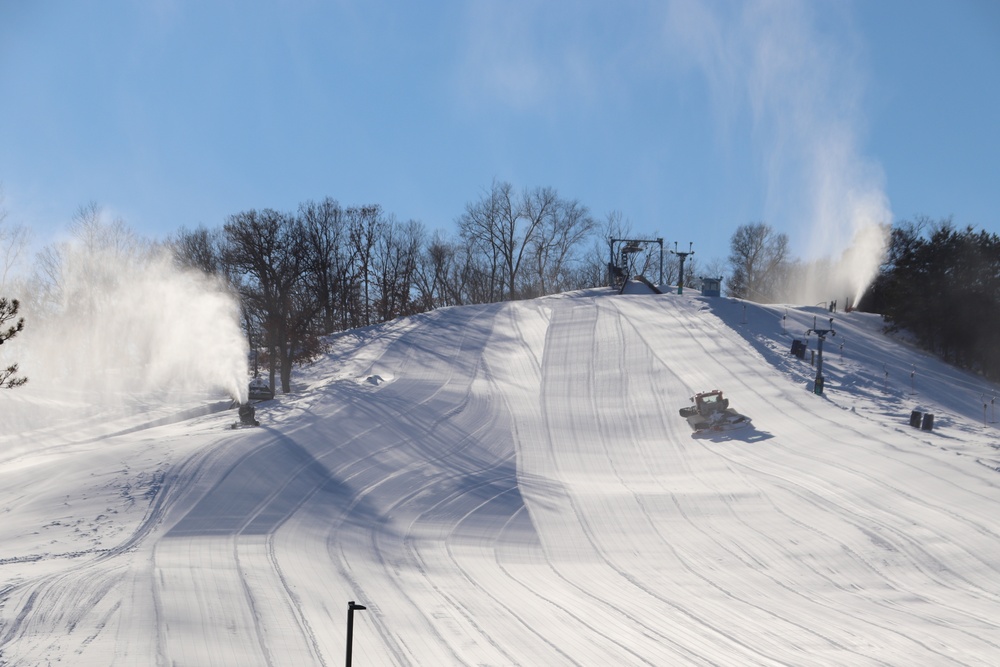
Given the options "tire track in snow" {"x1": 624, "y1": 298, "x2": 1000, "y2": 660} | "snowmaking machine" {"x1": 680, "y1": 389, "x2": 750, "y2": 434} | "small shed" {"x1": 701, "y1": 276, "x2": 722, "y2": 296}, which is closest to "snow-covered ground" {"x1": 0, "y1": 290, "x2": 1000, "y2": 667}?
"tire track in snow" {"x1": 624, "y1": 298, "x2": 1000, "y2": 660}

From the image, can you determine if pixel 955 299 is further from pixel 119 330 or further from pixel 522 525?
pixel 119 330

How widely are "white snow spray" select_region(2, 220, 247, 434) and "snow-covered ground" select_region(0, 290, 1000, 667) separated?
7.24m

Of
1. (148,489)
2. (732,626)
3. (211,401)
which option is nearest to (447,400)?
(211,401)

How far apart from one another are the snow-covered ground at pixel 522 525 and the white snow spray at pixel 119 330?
7.24m

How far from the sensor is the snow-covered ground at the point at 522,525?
11086 millimetres

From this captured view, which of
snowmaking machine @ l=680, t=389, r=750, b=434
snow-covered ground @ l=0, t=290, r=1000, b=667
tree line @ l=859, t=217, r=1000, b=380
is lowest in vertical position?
snow-covered ground @ l=0, t=290, r=1000, b=667

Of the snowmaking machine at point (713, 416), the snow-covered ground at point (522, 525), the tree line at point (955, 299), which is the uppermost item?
the tree line at point (955, 299)

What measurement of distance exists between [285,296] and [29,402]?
11.0 m

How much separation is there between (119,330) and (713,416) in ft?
117

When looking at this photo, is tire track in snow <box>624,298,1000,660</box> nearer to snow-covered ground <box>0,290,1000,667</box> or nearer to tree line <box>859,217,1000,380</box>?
snow-covered ground <box>0,290,1000,667</box>

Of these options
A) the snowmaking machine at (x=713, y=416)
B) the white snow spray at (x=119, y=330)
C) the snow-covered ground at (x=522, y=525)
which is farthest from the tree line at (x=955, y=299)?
the white snow spray at (x=119, y=330)

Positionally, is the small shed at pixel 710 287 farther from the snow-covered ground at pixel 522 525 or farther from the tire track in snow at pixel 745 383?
the snow-covered ground at pixel 522 525

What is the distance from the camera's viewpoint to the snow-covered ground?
36.4 ft

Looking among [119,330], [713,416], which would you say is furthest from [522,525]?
[119,330]
